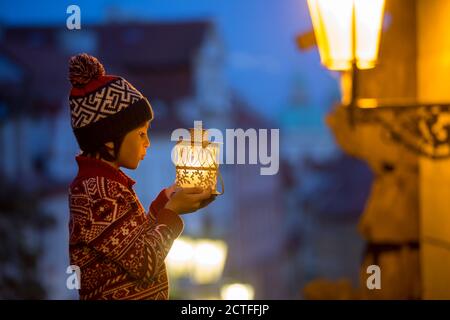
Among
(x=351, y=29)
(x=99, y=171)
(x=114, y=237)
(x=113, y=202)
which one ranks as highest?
(x=351, y=29)

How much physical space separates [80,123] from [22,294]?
23.1 metres

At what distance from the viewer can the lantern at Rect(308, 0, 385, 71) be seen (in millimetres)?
5566

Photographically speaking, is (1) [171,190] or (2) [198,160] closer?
(2) [198,160]

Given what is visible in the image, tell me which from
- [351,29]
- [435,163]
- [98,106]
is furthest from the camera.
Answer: [435,163]

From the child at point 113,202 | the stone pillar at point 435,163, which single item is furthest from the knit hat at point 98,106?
the stone pillar at point 435,163

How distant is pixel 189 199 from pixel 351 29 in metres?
2.05

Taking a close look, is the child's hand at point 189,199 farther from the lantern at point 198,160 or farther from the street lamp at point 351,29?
the street lamp at point 351,29

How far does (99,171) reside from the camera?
3.80 m

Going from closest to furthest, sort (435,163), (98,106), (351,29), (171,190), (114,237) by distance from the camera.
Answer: (114,237)
(98,106)
(171,190)
(351,29)
(435,163)

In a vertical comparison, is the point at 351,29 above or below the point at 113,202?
above

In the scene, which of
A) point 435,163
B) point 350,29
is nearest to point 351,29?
point 350,29

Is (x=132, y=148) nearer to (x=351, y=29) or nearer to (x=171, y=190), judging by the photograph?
(x=171, y=190)
